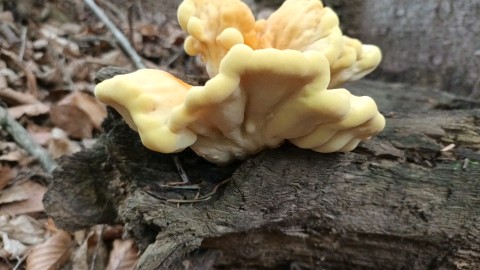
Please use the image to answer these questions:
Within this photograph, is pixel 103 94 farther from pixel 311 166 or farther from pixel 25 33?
pixel 25 33

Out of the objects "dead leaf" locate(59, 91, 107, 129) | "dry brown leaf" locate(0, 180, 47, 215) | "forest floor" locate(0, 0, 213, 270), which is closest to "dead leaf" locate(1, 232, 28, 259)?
"forest floor" locate(0, 0, 213, 270)

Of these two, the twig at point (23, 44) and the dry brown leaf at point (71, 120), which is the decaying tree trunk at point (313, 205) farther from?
the twig at point (23, 44)

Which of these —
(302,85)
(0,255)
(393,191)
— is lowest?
(0,255)

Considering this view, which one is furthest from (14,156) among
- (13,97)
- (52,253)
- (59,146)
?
(52,253)

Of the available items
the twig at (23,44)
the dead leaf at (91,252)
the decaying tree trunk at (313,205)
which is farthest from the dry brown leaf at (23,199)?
the twig at (23,44)

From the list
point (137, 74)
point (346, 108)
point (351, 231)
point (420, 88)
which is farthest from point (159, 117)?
point (420, 88)

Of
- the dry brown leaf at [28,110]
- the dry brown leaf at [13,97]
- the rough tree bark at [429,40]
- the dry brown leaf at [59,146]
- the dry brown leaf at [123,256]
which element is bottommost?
the dry brown leaf at [123,256]

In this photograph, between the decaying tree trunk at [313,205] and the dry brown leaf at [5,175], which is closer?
the decaying tree trunk at [313,205]
